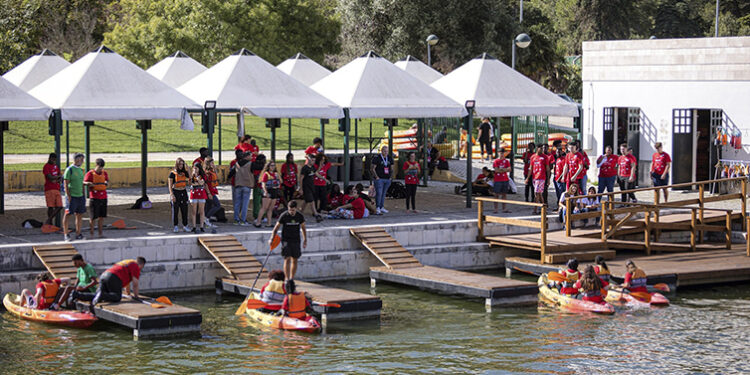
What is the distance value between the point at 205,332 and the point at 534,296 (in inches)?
243

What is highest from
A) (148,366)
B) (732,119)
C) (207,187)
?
(732,119)

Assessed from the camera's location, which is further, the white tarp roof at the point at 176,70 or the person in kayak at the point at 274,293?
the white tarp roof at the point at 176,70

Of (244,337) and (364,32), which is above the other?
(364,32)

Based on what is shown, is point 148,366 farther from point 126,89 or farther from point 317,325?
point 126,89

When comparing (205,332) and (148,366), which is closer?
(148,366)

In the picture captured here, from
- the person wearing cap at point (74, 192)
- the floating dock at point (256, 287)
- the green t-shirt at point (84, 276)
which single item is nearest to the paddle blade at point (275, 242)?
the floating dock at point (256, 287)

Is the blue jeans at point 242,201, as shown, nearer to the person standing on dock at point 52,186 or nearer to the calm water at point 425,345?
the person standing on dock at point 52,186

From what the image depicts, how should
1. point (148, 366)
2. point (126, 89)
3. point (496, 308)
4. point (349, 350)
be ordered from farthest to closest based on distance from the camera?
1. point (126, 89)
2. point (496, 308)
3. point (349, 350)
4. point (148, 366)

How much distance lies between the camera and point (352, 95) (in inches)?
1025

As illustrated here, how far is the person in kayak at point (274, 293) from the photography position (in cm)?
1819

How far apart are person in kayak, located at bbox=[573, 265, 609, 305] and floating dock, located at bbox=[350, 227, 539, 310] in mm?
883

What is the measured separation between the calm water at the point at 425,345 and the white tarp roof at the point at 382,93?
7300 millimetres

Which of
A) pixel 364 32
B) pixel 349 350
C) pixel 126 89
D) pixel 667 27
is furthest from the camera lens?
pixel 667 27

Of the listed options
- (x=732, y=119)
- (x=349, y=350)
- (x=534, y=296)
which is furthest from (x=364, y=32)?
(x=349, y=350)
